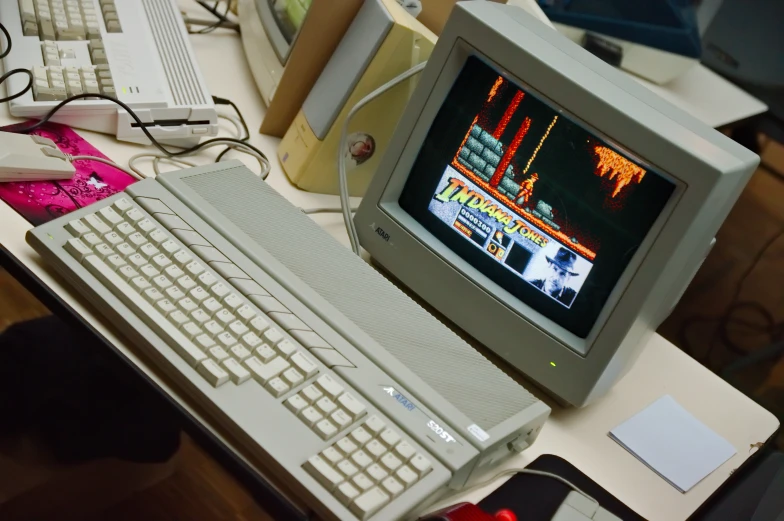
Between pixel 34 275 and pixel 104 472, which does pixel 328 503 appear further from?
pixel 104 472

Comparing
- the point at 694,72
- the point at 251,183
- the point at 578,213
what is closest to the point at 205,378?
the point at 251,183

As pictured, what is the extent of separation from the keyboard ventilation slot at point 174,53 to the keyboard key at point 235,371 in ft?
1.71

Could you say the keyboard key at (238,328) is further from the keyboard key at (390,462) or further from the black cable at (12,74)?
the black cable at (12,74)

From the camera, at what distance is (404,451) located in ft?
2.56

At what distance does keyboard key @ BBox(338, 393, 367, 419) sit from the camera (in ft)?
2.62

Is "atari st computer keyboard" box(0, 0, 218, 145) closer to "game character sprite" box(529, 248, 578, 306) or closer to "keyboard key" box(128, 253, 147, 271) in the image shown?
"keyboard key" box(128, 253, 147, 271)

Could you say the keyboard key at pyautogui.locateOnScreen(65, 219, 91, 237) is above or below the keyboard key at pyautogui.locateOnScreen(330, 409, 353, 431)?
below

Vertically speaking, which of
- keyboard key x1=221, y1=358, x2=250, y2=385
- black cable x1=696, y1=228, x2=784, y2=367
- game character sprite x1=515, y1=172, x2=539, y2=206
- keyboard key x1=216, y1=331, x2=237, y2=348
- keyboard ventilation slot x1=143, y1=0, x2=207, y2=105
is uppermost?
game character sprite x1=515, y1=172, x2=539, y2=206

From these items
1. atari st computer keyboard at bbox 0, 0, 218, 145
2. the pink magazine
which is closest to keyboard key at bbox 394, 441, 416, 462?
the pink magazine

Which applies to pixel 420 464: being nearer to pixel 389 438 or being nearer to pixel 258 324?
pixel 389 438

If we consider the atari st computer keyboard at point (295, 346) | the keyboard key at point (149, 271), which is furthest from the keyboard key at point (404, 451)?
the keyboard key at point (149, 271)

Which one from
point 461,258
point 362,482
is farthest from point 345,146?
point 362,482

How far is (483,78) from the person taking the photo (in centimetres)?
98

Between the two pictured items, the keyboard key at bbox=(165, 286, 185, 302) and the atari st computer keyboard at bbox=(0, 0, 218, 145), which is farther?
the atari st computer keyboard at bbox=(0, 0, 218, 145)
